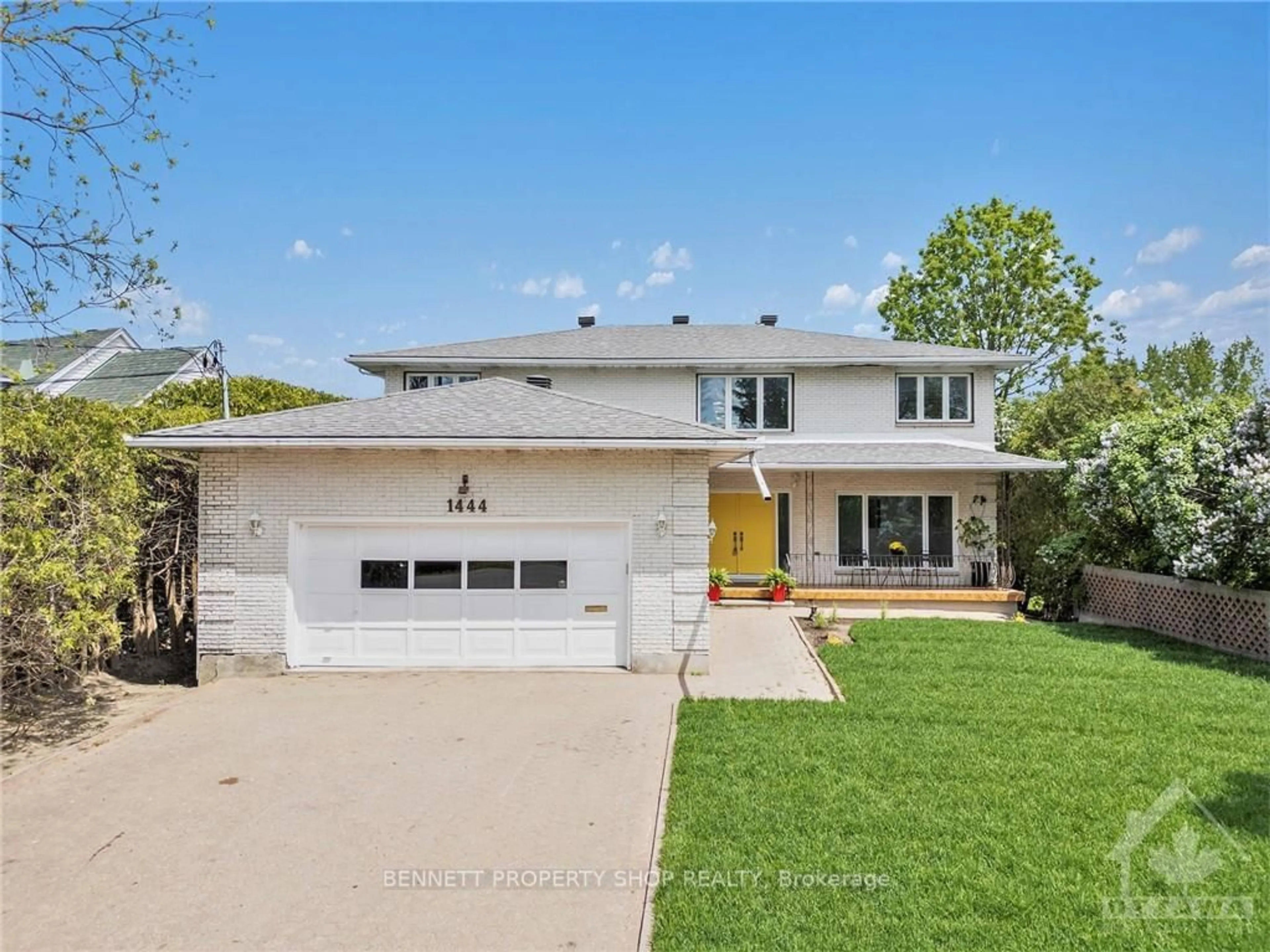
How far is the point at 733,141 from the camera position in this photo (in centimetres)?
1681

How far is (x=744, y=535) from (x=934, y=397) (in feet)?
20.0

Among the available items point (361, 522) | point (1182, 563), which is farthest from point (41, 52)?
point (1182, 563)

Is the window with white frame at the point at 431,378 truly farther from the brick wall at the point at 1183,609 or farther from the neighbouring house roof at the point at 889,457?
the brick wall at the point at 1183,609

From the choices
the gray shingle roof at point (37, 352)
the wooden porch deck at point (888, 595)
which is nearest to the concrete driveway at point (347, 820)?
the gray shingle roof at point (37, 352)

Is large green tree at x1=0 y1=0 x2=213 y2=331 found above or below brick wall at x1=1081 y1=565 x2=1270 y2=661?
above

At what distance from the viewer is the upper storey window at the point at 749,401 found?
61.9 feet

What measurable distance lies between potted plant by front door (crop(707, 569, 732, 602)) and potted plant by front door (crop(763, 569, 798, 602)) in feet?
3.23

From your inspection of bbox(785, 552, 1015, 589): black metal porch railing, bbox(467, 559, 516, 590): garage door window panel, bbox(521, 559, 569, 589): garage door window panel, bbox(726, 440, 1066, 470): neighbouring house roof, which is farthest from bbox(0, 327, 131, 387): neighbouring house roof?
bbox(785, 552, 1015, 589): black metal porch railing

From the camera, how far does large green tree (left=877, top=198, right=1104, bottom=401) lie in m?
33.9

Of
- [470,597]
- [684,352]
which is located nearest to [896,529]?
[684,352]

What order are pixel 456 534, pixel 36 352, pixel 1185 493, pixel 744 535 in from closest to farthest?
pixel 36 352 < pixel 456 534 < pixel 1185 493 < pixel 744 535

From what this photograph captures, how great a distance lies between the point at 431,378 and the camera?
19219 millimetres

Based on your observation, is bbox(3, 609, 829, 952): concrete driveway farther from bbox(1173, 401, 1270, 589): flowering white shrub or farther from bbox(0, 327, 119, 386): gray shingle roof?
bbox(1173, 401, 1270, 589): flowering white shrub

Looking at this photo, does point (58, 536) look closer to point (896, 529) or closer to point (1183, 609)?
point (896, 529)
